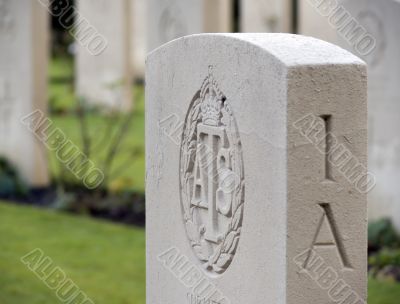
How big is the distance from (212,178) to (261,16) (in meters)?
15.2

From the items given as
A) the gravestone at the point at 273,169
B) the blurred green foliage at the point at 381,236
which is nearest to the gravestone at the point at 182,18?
the blurred green foliage at the point at 381,236

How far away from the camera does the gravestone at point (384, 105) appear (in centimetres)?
714

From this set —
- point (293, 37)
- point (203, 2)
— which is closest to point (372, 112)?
point (203, 2)

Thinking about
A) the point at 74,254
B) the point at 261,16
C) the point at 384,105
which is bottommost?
the point at 74,254

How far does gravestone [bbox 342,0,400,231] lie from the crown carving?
3.76 metres

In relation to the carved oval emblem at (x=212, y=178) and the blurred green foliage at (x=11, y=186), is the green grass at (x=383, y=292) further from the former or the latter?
the blurred green foliage at (x=11, y=186)

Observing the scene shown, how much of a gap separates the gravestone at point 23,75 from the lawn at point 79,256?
3.17 feet

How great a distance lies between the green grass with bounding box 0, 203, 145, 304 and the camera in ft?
21.4

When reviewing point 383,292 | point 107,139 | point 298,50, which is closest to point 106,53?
point 107,139

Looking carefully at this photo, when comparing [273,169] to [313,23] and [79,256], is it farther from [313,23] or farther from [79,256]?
[313,23]

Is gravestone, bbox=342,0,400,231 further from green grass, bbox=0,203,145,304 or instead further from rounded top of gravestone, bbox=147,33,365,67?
rounded top of gravestone, bbox=147,33,365,67

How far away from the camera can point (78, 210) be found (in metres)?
9.39

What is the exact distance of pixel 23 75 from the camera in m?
10.4

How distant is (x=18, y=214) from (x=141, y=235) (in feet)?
5.49
